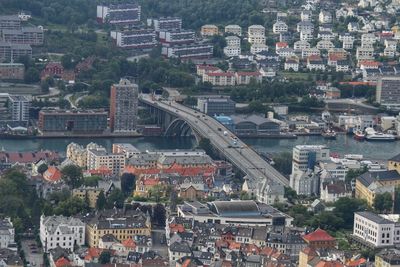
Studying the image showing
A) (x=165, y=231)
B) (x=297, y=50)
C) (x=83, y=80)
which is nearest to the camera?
(x=165, y=231)

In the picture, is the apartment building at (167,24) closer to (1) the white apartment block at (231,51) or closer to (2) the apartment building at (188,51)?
(2) the apartment building at (188,51)

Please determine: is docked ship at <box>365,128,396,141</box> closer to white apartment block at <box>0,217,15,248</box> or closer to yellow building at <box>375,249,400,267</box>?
yellow building at <box>375,249,400,267</box>

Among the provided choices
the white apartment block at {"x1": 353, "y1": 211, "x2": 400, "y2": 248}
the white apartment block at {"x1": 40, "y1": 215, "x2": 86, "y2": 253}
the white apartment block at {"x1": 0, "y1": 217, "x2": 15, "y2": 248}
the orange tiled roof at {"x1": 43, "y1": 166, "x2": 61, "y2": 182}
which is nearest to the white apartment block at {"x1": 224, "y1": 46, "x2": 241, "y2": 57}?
the orange tiled roof at {"x1": 43, "y1": 166, "x2": 61, "y2": 182}

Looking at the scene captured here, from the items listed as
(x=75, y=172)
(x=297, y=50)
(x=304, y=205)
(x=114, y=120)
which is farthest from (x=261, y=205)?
(x=297, y=50)

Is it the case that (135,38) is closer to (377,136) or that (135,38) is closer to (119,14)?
(119,14)

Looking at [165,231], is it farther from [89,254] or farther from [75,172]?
[75,172]

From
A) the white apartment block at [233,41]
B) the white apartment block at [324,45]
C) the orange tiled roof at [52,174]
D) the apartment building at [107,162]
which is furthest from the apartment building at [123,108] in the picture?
the white apartment block at [324,45]
